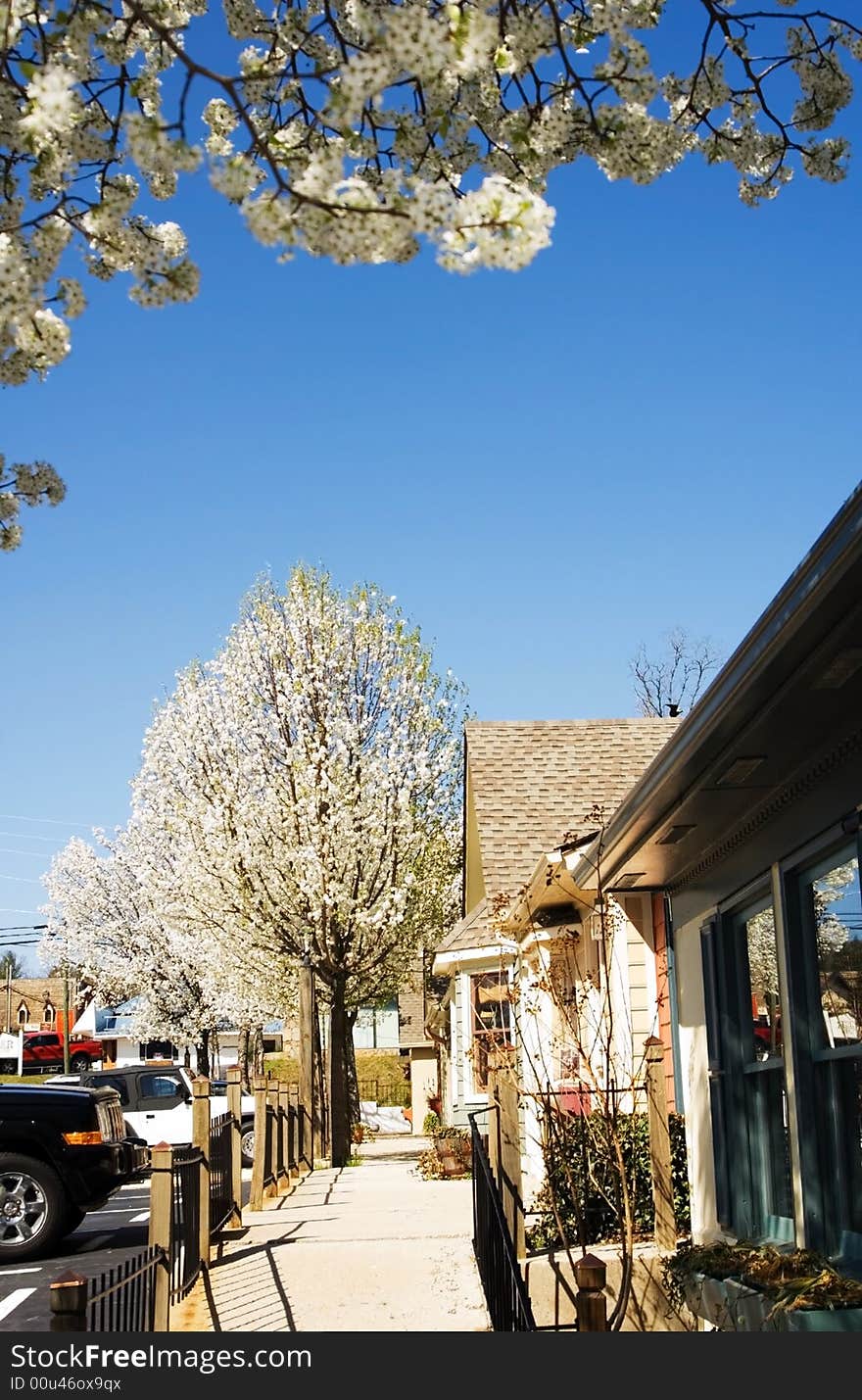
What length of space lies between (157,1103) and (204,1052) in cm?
2091

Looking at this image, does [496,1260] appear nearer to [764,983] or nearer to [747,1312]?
[747,1312]

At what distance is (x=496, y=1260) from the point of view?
7250 millimetres

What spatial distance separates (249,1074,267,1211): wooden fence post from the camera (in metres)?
A: 13.7

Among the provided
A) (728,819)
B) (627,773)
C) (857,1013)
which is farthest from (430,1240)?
(627,773)

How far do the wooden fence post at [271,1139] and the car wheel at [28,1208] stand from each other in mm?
3614

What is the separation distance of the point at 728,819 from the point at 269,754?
16.0m

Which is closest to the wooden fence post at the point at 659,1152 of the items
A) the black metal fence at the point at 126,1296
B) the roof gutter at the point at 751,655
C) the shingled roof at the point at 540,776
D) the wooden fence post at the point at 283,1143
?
the roof gutter at the point at 751,655

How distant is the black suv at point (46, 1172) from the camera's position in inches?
420

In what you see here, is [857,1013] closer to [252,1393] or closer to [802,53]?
[252,1393]

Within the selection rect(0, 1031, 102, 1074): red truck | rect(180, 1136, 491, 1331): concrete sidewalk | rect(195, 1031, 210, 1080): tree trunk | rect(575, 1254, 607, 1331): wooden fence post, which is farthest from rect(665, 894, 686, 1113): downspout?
rect(0, 1031, 102, 1074): red truck

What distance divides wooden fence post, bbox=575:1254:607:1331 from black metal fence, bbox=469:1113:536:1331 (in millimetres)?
367

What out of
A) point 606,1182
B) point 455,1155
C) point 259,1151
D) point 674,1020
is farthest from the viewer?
point 455,1155

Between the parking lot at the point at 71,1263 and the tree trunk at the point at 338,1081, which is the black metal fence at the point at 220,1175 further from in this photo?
the tree trunk at the point at 338,1081

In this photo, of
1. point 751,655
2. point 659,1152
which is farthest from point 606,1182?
point 751,655
